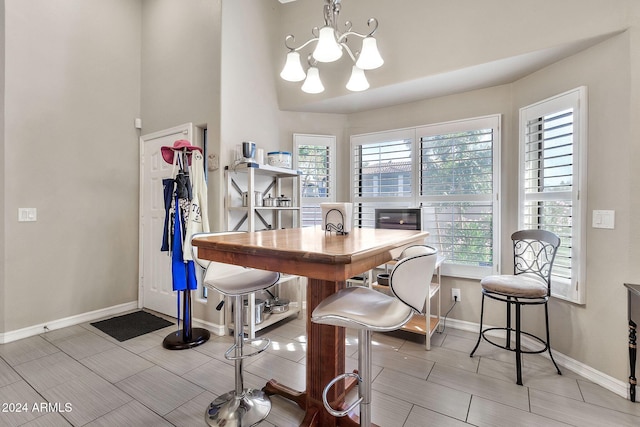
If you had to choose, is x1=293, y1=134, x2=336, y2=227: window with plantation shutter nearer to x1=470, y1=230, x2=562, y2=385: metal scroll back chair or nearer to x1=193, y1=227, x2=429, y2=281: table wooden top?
x1=470, y1=230, x2=562, y2=385: metal scroll back chair

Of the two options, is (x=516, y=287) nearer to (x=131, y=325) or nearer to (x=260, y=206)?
(x=260, y=206)

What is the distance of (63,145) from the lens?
3.01 m

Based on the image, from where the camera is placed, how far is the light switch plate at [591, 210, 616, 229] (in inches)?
78.7

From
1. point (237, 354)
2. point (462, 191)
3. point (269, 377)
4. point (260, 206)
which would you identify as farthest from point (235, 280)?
point (462, 191)

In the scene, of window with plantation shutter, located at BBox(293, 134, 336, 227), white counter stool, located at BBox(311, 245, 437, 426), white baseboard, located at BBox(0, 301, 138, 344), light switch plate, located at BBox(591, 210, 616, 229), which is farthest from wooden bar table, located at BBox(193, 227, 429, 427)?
white baseboard, located at BBox(0, 301, 138, 344)

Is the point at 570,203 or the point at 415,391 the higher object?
the point at 570,203

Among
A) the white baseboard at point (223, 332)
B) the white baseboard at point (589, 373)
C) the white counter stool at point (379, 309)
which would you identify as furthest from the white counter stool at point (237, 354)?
the white baseboard at point (589, 373)

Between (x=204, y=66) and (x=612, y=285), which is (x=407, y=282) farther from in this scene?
(x=204, y=66)

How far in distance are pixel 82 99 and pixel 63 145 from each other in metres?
0.55

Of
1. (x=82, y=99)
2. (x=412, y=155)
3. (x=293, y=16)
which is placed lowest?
(x=412, y=155)

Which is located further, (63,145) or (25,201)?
(63,145)

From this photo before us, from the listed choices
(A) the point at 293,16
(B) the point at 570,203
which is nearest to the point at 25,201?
(A) the point at 293,16

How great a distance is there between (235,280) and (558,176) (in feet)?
8.47

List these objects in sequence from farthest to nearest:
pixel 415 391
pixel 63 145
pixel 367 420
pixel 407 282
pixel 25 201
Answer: pixel 63 145, pixel 25 201, pixel 415 391, pixel 367 420, pixel 407 282
